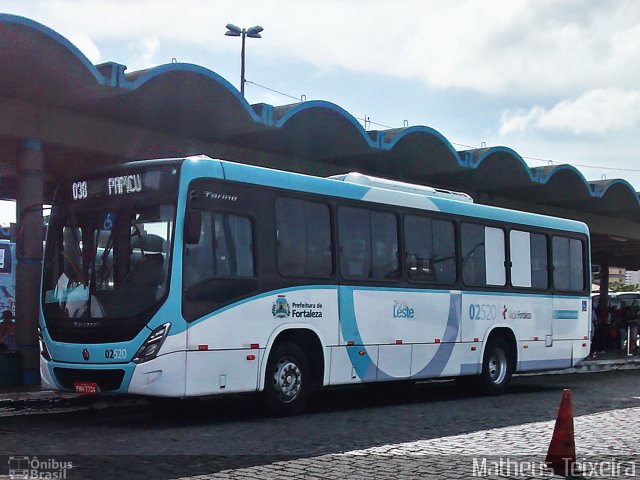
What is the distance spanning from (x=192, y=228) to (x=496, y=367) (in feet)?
25.9

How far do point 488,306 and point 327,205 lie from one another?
4.66 m

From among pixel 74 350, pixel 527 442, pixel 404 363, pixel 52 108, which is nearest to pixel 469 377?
pixel 404 363

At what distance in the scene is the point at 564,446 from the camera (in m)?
8.33

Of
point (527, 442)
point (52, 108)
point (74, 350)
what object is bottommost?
point (527, 442)

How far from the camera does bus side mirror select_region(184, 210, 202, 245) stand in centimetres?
1125

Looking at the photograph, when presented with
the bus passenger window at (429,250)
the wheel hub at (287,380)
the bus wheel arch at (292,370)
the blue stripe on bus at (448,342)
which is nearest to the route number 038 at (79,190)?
the bus wheel arch at (292,370)

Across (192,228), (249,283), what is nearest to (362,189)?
(249,283)

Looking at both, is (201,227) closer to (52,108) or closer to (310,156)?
(52,108)

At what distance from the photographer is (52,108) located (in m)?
17.0

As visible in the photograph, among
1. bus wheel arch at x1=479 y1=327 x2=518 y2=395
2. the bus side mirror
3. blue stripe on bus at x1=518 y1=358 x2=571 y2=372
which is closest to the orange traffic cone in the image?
the bus side mirror

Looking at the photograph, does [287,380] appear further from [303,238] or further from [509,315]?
[509,315]

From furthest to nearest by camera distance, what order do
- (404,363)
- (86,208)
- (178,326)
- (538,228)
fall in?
(538,228), (404,363), (86,208), (178,326)

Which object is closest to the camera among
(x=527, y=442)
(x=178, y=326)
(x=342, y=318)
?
(x=527, y=442)
